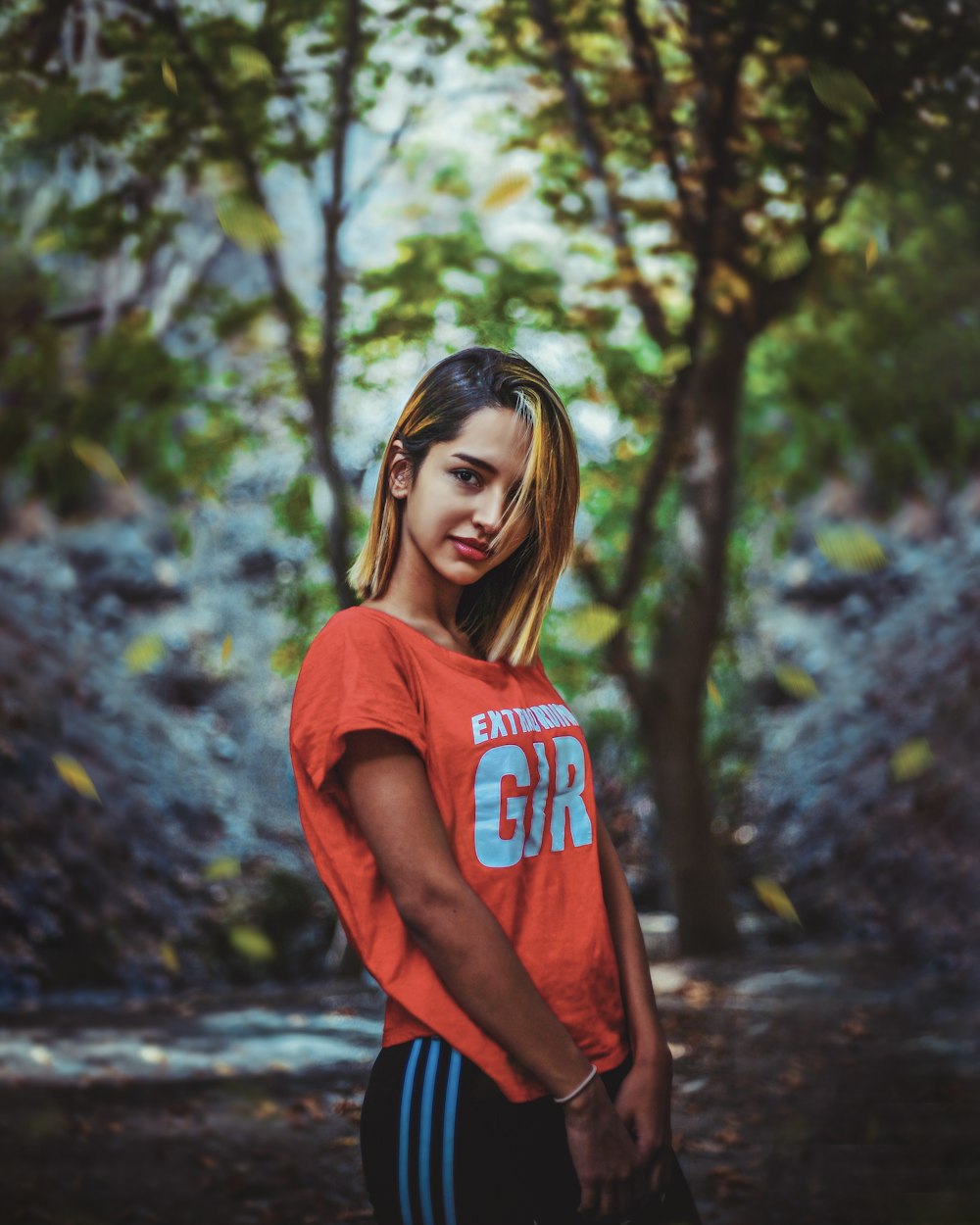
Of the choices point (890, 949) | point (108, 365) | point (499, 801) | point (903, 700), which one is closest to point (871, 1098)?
point (890, 949)

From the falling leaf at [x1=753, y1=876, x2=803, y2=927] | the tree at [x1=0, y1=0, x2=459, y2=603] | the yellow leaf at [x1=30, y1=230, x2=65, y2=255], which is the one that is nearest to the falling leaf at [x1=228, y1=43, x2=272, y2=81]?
the tree at [x1=0, y1=0, x2=459, y2=603]

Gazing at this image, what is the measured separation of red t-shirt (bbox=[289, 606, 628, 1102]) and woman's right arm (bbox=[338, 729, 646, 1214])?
0.03m

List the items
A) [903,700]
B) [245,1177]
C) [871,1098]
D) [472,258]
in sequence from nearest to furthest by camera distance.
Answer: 1. [245,1177]
2. [871,1098]
3. [472,258]
4. [903,700]

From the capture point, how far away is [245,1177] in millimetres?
2295

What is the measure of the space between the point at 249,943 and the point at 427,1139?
3341mm

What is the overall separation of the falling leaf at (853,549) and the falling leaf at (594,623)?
1618 mm

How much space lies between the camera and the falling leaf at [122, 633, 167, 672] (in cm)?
486

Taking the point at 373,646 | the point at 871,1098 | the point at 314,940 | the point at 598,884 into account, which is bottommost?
the point at 871,1098

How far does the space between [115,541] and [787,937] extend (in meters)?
3.47

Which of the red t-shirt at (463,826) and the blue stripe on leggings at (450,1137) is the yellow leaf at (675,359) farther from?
the blue stripe on leggings at (450,1137)

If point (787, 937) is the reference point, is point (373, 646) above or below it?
above

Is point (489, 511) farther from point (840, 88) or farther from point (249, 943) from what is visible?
point (249, 943)

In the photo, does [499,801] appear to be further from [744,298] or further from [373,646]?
[744,298]

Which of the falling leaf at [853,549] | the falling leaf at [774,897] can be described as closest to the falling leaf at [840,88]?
the falling leaf at [853,549]
